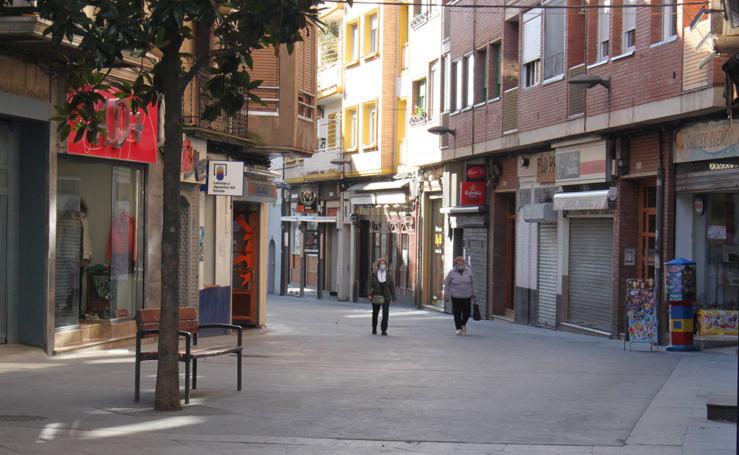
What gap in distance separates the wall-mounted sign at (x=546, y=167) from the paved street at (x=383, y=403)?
767cm

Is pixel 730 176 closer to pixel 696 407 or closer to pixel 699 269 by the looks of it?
pixel 699 269

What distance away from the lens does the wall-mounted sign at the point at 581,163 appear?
24891 mm

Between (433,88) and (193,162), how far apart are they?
58.4 ft

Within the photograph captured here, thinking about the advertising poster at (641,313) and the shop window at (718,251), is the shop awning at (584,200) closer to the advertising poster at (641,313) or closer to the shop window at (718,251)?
the shop window at (718,251)

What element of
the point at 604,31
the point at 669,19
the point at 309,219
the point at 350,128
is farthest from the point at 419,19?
the point at 669,19

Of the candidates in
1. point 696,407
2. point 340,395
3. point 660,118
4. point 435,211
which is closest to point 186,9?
point 340,395

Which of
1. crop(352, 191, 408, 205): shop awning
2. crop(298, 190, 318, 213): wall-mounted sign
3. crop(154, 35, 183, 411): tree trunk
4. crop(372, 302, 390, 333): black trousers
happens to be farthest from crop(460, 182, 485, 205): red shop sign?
crop(154, 35, 183, 411): tree trunk

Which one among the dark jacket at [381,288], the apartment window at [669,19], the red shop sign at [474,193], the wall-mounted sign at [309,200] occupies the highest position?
the apartment window at [669,19]

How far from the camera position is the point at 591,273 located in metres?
26.3

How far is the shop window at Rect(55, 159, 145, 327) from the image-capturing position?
1808 cm

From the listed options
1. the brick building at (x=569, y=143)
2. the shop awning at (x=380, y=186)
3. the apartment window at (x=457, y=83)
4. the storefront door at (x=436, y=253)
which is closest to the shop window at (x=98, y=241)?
the brick building at (x=569, y=143)

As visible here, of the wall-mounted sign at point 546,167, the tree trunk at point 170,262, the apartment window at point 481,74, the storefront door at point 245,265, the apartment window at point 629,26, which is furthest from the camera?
the apartment window at point 481,74

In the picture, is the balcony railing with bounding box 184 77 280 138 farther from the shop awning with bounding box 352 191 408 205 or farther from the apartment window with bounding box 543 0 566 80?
the shop awning with bounding box 352 191 408 205

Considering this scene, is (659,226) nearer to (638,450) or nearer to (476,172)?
(476,172)
